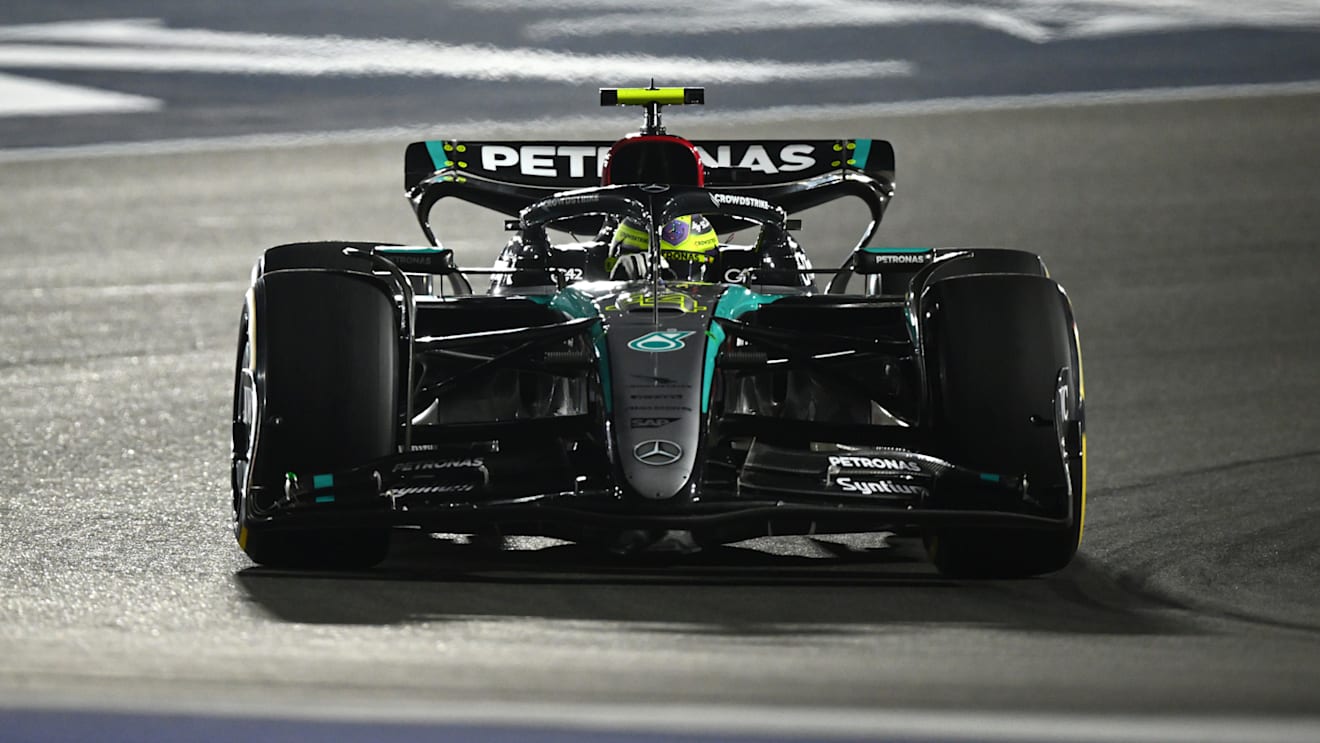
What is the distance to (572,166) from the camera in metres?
10.1

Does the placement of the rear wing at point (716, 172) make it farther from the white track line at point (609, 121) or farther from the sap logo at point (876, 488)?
the white track line at point (609, 121)

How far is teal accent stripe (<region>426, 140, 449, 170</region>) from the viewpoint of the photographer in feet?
32.3

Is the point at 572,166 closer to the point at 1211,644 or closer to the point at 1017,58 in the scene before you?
the point at 1211,644

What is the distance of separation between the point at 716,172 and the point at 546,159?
→ 2.58 ft

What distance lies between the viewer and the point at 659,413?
22.1ft

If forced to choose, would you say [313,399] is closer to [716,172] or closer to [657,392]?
[657,392]

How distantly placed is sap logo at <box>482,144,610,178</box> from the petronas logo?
2.99m

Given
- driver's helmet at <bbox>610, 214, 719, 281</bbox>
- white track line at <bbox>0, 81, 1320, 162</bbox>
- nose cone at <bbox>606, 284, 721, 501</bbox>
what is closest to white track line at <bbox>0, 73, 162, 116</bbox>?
white track line at <bbox>0, 81, 1320, 162</bbox>

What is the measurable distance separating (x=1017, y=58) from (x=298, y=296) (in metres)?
20.1

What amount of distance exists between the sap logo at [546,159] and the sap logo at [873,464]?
3.57m

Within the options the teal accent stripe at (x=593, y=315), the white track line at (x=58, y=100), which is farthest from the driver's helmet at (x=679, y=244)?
the white track line at (x=58, y=100)

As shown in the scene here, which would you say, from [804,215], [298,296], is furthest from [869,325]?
[804,215]

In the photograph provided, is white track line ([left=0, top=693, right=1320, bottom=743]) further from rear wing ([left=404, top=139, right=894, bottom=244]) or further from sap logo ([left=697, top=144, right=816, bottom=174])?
sap logo ([left=697, top=144, right=816, bottom=174])

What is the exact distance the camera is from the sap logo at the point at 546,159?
990 centimetres
